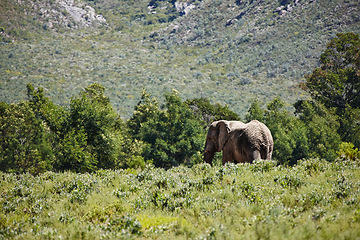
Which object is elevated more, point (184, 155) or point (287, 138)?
point (287, 138)

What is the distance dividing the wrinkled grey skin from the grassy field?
5.84 feet

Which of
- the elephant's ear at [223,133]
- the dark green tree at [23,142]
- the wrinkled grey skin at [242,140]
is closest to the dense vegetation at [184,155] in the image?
the dark green tree at [23,142]

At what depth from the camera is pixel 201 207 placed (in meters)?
8.06

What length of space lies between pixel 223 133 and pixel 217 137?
3.63 feet

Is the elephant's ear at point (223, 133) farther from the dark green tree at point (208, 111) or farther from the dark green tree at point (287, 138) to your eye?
the dark green tree at point (208, 111)

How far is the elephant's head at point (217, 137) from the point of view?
625 inches

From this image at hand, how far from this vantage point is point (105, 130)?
92.2 ft

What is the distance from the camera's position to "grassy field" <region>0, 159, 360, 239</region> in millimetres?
6455

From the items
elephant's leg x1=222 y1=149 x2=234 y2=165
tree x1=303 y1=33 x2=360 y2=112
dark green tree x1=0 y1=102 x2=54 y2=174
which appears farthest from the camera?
tree x1=303 y1=33 x2=360 y2=112

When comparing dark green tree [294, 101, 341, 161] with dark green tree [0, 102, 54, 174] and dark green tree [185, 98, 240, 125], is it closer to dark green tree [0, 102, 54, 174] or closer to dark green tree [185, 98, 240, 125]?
dark green tree [185, 98, 240, 125]

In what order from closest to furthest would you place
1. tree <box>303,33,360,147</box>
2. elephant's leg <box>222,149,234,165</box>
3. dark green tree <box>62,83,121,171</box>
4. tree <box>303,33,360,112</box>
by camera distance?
1. elephant's leg <box>222,149,234,165</box>
2. dark green tree <box>62,83,121,171</box>
3. tree <box>303,33,360,147</box>
4. tree <box>303,33,360,112</box>

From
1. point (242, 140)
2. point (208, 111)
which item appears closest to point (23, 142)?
point (208, 111)

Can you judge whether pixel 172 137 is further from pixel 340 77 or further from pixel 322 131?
pixel 340 77

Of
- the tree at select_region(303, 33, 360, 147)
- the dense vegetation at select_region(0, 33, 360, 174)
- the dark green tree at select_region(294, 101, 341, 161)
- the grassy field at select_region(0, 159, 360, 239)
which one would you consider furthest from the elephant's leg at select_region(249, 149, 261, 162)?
the tree at select_region(303, 33, 360, 147)
